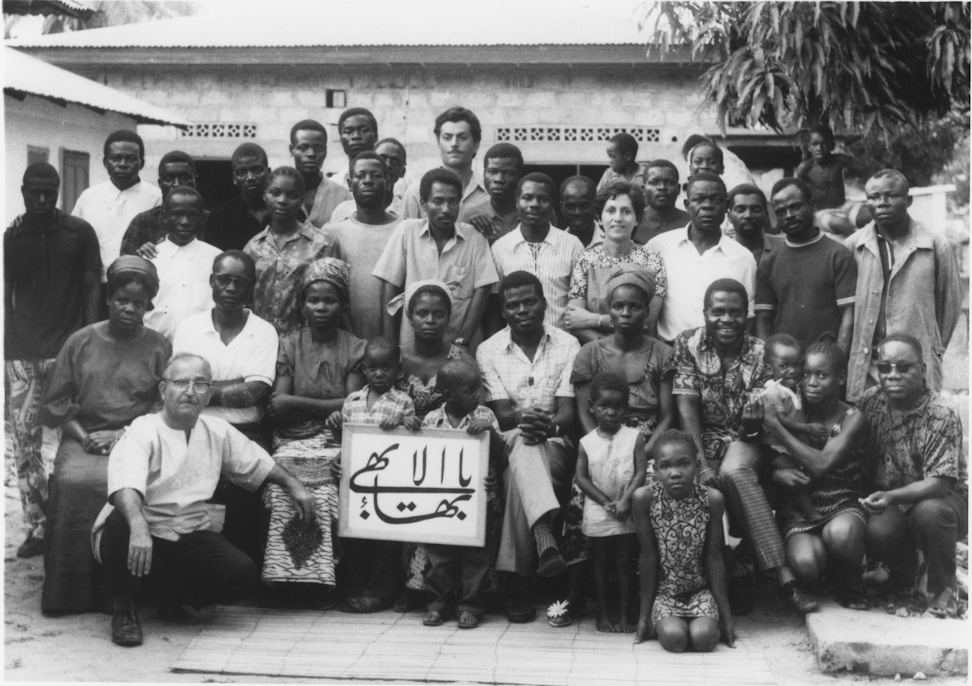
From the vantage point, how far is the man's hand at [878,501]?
503 centimetres

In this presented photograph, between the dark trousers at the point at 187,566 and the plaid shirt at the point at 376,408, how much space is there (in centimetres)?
86

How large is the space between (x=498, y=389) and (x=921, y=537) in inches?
84.5

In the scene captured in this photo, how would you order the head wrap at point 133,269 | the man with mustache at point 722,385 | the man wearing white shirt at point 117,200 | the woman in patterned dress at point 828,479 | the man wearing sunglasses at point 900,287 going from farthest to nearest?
the man wearing white shirt at point 117,200
the man wearing sunglasses at point 900,287
the head wrap at point 133,269
the man with mustache at point 722,385
the woman in patterned dress at point 828,479

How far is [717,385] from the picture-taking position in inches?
214

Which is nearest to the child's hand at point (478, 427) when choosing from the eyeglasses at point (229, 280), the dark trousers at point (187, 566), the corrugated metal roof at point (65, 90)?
the dark trousers at point (187, 566)

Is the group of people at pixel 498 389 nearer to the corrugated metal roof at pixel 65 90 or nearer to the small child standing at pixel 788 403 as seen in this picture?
the small child standing at pixel 788 403

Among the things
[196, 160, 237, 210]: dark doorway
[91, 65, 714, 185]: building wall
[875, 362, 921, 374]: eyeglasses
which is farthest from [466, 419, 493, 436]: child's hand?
[196, 160, 237, 210]: dark doorway

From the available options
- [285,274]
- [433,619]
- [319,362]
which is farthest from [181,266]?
[433,619]

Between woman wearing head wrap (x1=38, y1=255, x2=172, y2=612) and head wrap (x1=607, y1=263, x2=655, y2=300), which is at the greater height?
head wrap (x1=607, y1=263, x2=655, y2=300)

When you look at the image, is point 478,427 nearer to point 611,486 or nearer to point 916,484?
point 611,486

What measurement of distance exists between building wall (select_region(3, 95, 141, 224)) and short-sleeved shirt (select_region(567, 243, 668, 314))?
438 centimetres

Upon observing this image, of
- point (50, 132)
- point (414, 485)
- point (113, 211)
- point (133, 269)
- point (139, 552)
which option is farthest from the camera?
point (50, 132)

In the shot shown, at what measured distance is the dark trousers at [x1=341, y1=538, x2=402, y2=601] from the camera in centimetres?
543

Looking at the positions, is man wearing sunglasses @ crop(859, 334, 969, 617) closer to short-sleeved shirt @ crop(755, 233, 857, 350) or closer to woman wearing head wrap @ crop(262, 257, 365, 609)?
short-sleeved shirt @ crop(755, 233, 857, 350)
